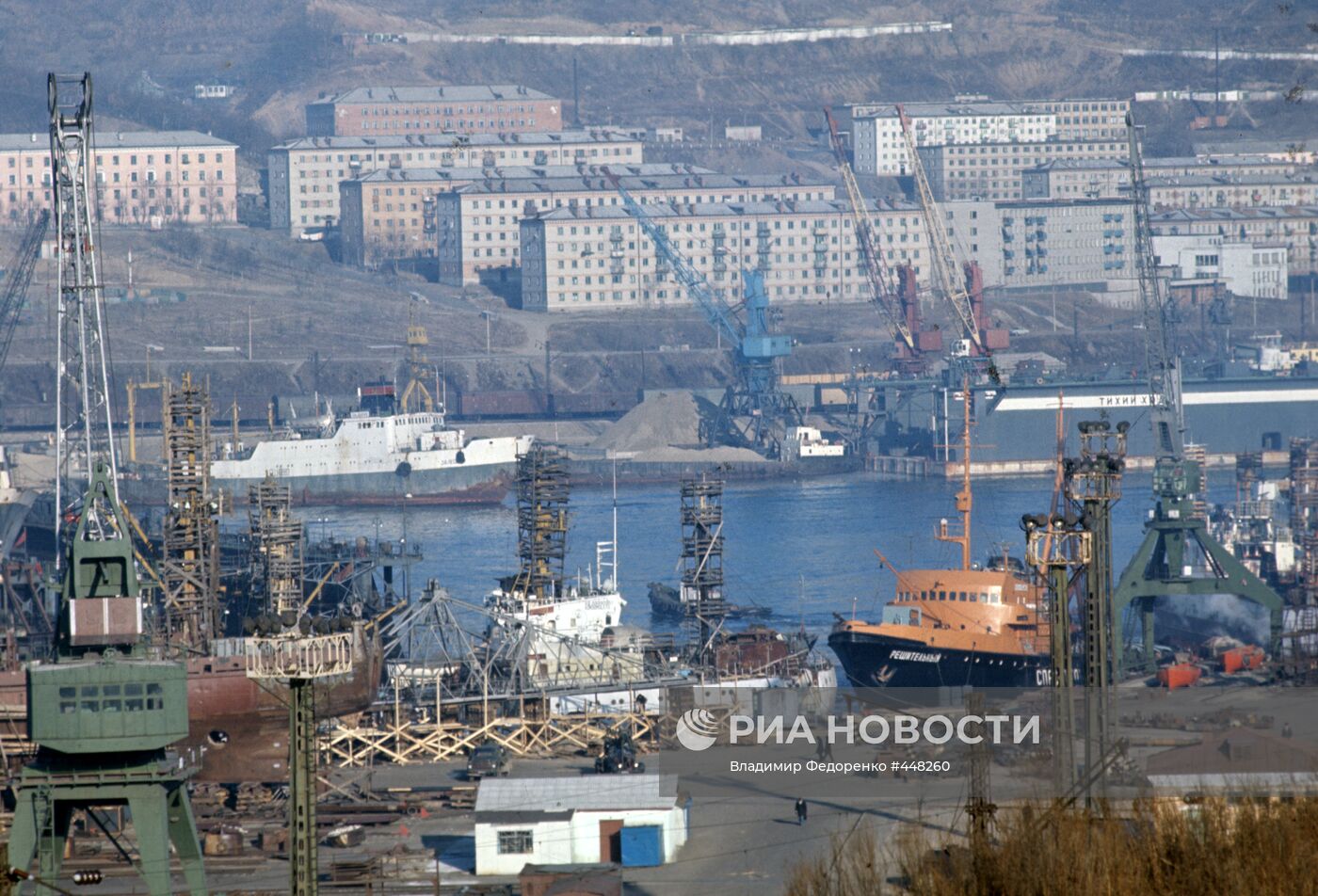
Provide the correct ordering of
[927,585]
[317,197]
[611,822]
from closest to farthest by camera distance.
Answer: [611,822] → [927,585] → [317,197]

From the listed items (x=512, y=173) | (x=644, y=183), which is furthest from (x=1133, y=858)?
(x=512, y=173)

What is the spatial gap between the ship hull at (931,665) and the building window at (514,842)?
812 cm

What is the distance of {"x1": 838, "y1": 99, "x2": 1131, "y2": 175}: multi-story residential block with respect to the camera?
261ft

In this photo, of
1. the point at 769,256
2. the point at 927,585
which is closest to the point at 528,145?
the point at 769,256

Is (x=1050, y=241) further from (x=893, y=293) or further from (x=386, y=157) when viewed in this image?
(x=386, y=157)

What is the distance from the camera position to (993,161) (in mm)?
78250

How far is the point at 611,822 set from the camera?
14.4 metres

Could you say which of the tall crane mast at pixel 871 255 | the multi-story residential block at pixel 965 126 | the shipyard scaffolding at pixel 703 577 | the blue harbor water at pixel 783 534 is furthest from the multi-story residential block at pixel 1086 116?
the shipyard scaffolding at pixel 703 577

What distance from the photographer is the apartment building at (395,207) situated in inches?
2753

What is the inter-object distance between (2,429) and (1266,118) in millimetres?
50934

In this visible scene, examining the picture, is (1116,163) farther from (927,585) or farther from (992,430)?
(927,585)

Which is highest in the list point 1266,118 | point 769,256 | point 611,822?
point 1266,118

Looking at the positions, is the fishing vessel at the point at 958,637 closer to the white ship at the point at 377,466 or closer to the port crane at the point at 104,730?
the port crane at the point at 104,730

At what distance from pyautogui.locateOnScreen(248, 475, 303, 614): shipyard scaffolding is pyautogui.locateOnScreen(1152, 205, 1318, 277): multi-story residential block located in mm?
50078
